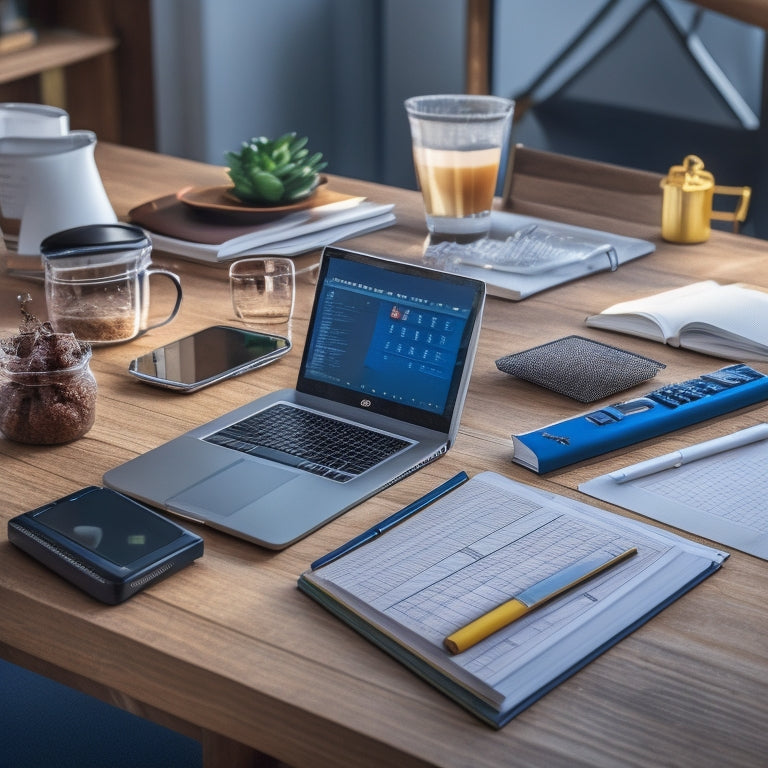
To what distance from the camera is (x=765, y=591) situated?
35.5 inches

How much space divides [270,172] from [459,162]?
0.96 feet

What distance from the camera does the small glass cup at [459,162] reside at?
5.53 feet

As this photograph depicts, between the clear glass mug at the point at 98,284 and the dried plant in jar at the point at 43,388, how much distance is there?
0.24 metres

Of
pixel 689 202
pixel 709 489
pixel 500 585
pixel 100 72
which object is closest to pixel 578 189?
pixel 689 202

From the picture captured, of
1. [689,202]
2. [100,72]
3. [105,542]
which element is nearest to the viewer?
[105,542]

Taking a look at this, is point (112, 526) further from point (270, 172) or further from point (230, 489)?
point (270, 172)

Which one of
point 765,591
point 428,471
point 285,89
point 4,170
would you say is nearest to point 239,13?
point 285,89

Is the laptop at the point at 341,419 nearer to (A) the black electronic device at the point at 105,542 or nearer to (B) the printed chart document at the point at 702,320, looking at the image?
(A) the black electronic device at the point at 105,542

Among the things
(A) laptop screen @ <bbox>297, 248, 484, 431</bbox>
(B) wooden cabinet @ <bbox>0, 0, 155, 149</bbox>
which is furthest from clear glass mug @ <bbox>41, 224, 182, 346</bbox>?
(B) wooden cabinet @ <bbox>0, 0, 155, 149</bbox>

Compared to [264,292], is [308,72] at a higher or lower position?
higher

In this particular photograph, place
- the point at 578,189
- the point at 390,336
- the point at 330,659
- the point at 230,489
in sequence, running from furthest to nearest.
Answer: the point at 578,189 → the point at 390,336 → the point at 230,489 → the point at 330,659

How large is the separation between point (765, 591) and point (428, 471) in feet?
1.06

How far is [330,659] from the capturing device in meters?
0.81

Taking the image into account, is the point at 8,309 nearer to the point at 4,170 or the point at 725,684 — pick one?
the point at 4,170
